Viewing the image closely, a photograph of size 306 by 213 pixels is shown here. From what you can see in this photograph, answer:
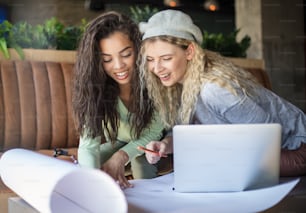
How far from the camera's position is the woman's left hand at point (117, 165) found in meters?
0.61

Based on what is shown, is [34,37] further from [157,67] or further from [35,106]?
[157,67]

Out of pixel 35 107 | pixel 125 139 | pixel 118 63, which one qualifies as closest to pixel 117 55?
pixel 118 63

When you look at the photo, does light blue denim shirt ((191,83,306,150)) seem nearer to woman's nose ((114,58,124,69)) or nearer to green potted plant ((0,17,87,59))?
woman's nose ((114,58,124,69))

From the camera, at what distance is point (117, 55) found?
1.96 feet

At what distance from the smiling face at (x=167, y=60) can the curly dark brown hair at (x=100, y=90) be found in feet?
0.07

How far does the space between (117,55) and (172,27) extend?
0.08 meters

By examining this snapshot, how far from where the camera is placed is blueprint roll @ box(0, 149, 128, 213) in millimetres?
409

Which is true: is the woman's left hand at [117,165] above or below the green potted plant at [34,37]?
below

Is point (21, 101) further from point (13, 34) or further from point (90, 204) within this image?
point (90, 204)

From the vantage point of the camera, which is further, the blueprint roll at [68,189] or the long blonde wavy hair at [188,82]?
the long blonde wavy hair at [188,82]

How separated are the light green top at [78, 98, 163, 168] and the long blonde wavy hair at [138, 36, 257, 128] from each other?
2 cm

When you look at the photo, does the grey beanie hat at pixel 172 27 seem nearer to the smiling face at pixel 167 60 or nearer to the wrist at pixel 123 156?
the smiling face at pixel 167 60

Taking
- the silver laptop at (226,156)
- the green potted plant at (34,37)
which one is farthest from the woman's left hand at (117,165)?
the green potted plant at (34,37)

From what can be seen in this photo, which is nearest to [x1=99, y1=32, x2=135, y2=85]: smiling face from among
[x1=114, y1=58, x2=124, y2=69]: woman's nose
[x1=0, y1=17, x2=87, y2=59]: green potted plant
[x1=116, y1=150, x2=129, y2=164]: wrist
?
[x1=114, y1=58, x2=124, y2=69]: woman's nose
